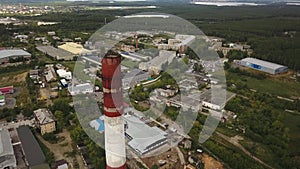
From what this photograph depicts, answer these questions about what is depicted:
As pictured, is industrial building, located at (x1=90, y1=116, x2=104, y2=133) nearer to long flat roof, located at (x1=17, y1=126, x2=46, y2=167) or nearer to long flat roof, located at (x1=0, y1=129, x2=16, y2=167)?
long flat roof, located at (x1=17, y1=126, x2=46, y2=167)

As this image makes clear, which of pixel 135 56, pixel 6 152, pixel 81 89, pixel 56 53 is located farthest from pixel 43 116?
pixel 56 53

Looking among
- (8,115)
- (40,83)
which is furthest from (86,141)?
(40,83)

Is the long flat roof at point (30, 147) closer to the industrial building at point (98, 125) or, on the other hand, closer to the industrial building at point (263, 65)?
the industrial building at point (98, 125)

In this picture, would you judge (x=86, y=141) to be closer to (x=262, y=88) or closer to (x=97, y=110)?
(x=97, y=110)

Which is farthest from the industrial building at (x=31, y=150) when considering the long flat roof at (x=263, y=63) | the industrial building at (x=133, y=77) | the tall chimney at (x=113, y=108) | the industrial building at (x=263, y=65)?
the long flat roof at (x=263, y=63)

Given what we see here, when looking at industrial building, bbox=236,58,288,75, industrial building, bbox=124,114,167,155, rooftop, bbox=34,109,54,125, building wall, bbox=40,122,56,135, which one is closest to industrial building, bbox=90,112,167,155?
industrial building, bbox=124,114,167,155
